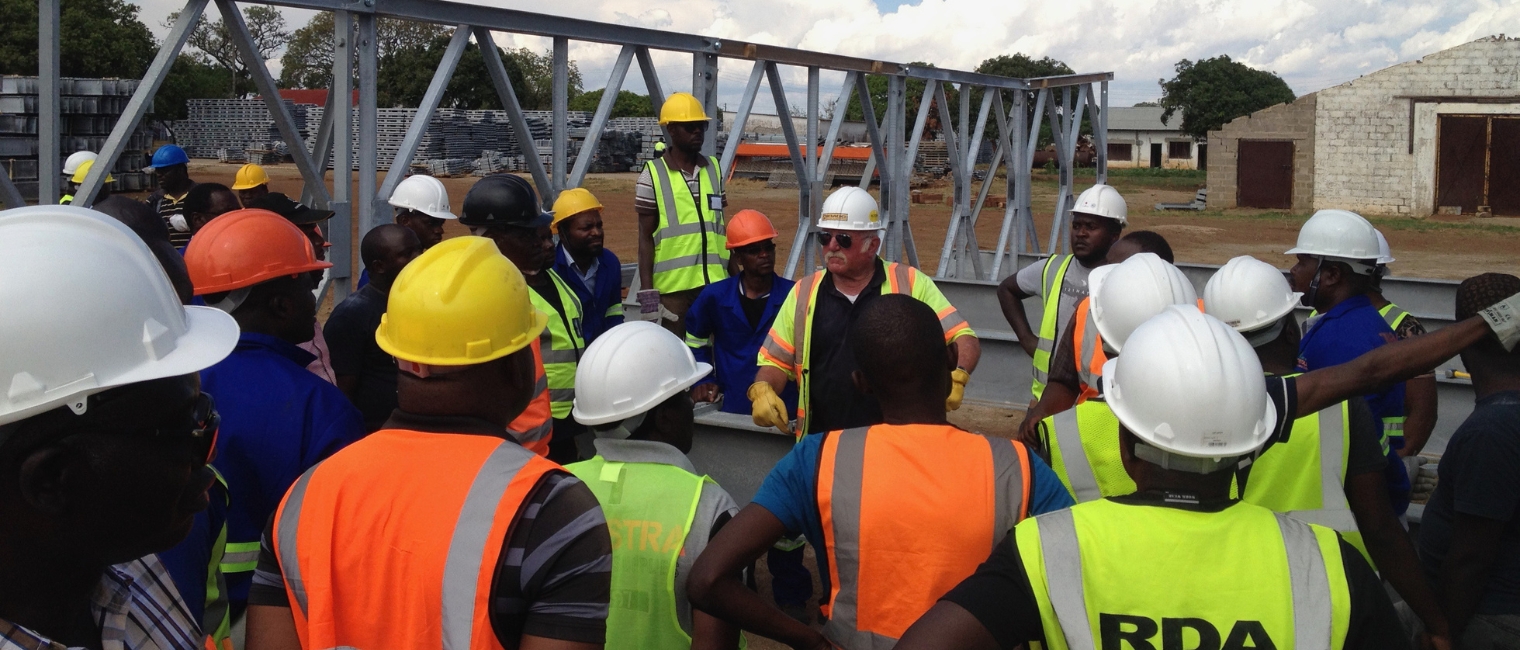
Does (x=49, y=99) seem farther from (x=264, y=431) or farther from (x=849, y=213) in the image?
(x=849, y=213)

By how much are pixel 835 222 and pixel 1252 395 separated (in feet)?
9.49

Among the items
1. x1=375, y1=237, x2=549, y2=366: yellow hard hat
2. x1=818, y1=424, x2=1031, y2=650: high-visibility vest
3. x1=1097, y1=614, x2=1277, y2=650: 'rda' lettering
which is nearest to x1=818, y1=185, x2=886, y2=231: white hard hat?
x1=818, y1=424, x2=1031, y2=650: high-visibility vest

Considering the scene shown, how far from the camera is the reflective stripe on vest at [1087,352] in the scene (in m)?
4.17

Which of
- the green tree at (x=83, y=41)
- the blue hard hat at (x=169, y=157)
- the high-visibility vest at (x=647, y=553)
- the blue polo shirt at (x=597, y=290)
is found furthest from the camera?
the green tree at (x=83, y=41)

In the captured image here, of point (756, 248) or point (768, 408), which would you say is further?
point (756, 248)

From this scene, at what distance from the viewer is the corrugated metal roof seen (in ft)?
247

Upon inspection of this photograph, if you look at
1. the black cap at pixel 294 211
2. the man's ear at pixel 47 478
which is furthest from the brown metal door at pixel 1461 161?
the man's ear at pixel 47 478

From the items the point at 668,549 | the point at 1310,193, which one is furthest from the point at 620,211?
the point at 668,549

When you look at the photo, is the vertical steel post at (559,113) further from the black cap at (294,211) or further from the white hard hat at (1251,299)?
the white hard hat at (1251,299)

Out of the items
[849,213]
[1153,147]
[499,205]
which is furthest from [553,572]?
[1153,147]

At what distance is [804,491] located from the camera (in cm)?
252

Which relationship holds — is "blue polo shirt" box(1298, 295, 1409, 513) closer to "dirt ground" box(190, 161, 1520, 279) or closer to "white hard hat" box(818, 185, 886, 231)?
"white hard hat" box(818, 185, 886, 231)

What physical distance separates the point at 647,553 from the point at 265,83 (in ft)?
12.9

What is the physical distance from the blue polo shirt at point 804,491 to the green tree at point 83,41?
36.4 m
